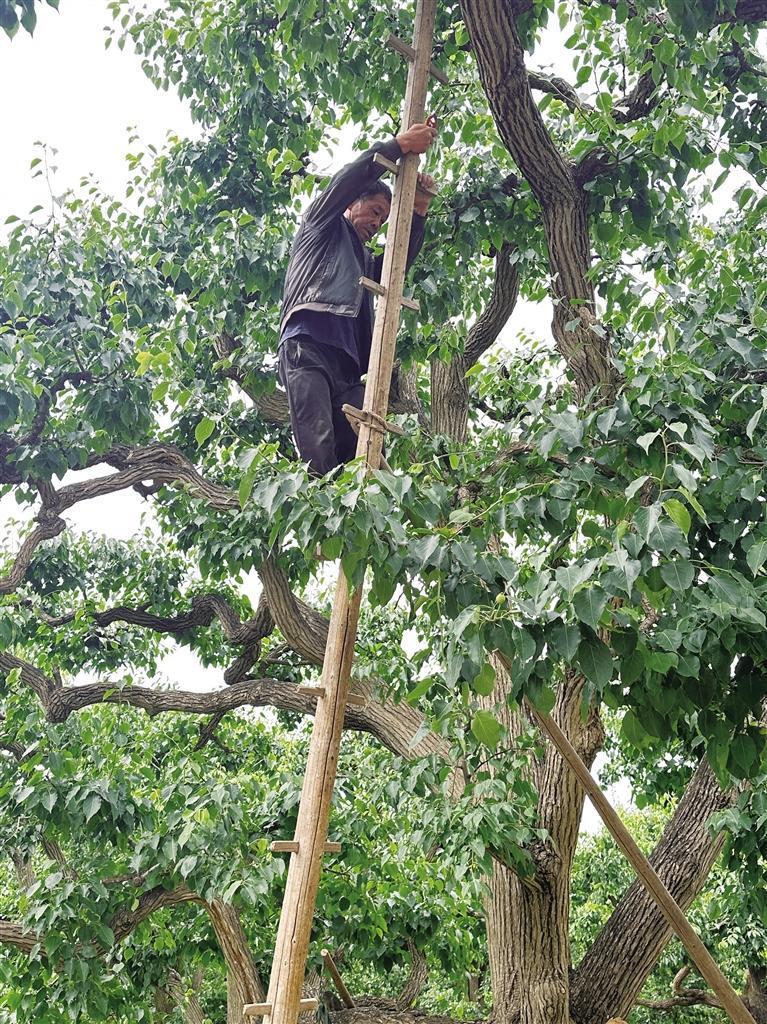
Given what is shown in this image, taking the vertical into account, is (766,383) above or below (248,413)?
below

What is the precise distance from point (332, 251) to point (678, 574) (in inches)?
63.2

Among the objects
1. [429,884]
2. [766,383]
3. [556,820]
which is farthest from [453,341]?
[429,884]

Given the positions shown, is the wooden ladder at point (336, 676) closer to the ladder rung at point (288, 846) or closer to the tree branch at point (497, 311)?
the ladder rung at point (288, 846)

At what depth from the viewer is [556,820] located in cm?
433

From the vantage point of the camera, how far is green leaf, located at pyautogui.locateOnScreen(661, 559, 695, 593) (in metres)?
1.89

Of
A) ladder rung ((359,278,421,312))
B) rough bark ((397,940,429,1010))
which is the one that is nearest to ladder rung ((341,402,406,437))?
ladder rung ((359,278,421,312))

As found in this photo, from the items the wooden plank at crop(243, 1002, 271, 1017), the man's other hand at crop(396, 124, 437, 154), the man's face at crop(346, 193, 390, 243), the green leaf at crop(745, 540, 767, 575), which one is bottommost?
the wooden plank at crop(243, 1002, 271, 1017)

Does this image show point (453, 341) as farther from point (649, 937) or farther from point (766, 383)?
point (649, 937)

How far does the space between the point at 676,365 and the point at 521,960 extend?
288cm

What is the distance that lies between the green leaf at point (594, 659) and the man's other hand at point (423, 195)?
5.52 ft

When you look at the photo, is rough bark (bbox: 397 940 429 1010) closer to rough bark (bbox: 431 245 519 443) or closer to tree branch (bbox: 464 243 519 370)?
rough bark (bbox: 431 245 519 443)

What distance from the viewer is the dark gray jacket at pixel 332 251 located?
2.88 metres

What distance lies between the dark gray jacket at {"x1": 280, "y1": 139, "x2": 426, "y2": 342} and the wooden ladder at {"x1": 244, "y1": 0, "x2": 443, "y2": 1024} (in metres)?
0.10

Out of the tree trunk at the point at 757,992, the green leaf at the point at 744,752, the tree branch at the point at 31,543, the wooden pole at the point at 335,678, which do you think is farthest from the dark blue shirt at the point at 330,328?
the tree trunk at the point at 757,992
